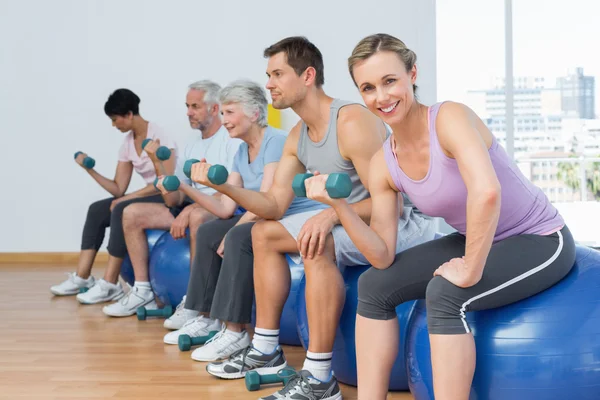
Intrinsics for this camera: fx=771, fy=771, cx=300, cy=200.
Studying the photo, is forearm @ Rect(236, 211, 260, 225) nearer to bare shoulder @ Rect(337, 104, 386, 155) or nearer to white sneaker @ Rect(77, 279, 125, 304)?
bare shoulder @ Rect(337, 104, 386, 155)

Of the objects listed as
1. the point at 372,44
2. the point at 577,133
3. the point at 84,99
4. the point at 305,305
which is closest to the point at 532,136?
the point at 577,133

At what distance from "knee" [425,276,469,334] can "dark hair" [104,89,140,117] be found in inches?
90.4

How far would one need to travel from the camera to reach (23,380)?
221cm

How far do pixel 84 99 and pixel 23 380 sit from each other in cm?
286

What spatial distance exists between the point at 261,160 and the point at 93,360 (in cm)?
83

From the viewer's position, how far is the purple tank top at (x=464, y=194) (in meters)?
1.49

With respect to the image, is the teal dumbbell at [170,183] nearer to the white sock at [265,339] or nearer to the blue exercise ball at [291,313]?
the blue exercise ball at [291,313]

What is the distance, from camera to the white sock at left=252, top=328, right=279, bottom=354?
2.12 metres

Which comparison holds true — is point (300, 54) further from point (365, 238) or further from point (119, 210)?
point (119, 210)

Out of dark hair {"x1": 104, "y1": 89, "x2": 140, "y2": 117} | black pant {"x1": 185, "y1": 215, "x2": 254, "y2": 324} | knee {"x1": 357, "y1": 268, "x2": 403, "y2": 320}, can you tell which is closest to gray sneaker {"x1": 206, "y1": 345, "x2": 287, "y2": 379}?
black pant {"x1": 185, "y1": 215, "x2": 254, "y2": 324}

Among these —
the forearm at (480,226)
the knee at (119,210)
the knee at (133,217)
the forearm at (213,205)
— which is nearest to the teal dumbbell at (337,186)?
the forearm at (480,226)

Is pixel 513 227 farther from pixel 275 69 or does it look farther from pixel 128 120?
pixel 128 120

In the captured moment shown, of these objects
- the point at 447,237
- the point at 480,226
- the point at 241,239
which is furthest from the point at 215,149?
the point at 480,226

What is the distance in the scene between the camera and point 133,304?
3.14 meters
